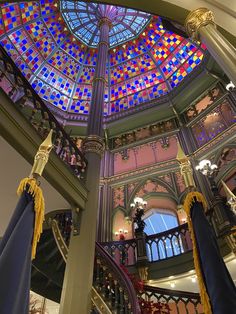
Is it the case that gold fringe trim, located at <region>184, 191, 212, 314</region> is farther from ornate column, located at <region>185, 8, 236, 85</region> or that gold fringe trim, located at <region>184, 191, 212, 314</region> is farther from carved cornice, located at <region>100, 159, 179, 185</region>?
carved cornice, located at <region>100, 159, 179, 185</region>

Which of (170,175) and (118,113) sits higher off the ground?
(118,113)

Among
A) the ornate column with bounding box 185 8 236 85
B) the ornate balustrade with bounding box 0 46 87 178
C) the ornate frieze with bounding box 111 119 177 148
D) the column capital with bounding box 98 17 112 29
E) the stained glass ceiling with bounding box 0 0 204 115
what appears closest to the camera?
the ornate column with bounding box 185 8 236 85

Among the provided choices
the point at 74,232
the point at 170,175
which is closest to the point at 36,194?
the point at 74,232

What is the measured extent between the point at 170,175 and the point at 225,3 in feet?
24.5

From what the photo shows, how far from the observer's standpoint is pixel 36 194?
9.90 ft


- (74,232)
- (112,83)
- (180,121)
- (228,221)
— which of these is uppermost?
(112,83)

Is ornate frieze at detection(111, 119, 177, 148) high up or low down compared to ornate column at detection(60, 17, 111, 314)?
up

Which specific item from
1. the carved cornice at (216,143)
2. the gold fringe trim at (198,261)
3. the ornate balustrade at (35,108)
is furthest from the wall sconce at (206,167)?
the gold fringe trim at (198,261)

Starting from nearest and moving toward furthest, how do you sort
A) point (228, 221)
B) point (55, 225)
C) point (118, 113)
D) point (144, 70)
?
point (55, 225)
point (228, 221)
point (118, 113)
point (144, 70)

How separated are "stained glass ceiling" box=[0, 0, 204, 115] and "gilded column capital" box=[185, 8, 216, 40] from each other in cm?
853

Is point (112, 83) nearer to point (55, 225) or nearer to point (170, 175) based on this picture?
point (170, 175)

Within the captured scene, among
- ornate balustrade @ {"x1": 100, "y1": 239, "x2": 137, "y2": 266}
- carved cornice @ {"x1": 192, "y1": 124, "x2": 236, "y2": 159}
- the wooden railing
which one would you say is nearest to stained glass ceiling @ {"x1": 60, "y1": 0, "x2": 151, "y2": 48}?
carved cornice @ {"x1": 192, "y1": 124, "x2": 236, "y2": 159}

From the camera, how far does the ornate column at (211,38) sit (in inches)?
148

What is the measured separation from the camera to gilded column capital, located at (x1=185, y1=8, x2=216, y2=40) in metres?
4.65
